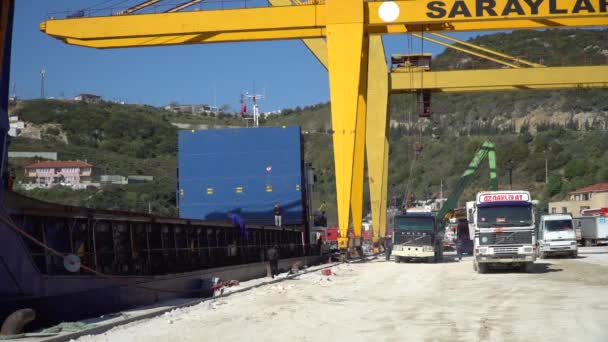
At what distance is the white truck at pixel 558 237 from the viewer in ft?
121

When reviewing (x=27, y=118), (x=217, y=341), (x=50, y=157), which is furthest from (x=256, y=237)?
(x=27, y=118)

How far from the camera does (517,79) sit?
41.5 m

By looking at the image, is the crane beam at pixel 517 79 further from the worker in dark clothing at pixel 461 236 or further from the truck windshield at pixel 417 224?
the truck windshield at pixel 417 224

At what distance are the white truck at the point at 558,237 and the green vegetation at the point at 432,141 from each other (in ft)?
112

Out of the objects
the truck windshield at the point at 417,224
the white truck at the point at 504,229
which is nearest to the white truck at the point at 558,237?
the truck windshield at the point at 417,224

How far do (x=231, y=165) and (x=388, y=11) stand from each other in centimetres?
822

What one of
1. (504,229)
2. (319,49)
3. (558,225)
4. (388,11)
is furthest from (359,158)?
(504,229)

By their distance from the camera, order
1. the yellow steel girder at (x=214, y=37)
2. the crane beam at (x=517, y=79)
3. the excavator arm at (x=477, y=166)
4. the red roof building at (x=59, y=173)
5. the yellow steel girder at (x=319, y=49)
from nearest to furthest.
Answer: the yellow steel girder at (x=214, y=37), the yellow steel girder at (x=319, y=49), the crane beam at (x=517, y=79), the excavator arm at (x=477, y=166), the red roof building at (x=59, y=173)

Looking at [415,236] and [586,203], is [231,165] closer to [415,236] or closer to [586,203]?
[415,236]

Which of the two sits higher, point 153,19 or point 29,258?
point 153,19

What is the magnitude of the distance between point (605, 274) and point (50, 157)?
76.0 metres

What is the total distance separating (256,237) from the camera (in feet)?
87.6

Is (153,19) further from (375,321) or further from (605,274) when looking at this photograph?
(375,321)

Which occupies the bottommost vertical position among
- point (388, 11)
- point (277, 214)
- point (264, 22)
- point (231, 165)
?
point (277, 214)
